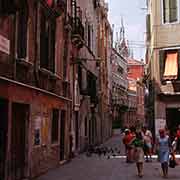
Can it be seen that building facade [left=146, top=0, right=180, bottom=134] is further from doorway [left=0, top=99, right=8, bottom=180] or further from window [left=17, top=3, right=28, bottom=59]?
doorway [left=0, top=99, right=8, bottom=180]

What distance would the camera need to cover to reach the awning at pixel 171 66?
84.4 ft

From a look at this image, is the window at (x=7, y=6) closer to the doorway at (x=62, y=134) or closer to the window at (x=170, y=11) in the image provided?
the doorway at (x=62, y=134)

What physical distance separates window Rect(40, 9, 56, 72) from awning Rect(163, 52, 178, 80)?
8.76 m

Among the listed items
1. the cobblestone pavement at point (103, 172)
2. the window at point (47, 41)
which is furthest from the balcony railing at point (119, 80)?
the window at point (47, 41)

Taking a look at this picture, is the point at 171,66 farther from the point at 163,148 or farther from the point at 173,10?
the point at 163,148

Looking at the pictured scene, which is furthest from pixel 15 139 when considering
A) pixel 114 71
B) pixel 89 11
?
pixel 114 71

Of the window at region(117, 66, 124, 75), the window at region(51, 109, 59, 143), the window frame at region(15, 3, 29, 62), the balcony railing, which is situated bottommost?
the window at region(51, 109, 59, 143)

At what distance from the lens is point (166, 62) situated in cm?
2645

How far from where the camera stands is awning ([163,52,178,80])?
84.4ft

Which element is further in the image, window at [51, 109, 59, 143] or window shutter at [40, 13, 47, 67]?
window at [51, 109, 59, 143]

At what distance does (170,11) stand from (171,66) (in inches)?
127

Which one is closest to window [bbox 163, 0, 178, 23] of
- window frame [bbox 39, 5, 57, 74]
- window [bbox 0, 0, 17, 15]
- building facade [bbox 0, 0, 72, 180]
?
building facade [bbox 0, 0, 72, 180]

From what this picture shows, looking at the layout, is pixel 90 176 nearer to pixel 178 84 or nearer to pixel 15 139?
pixel 15 139

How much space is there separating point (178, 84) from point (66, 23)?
7.48m
